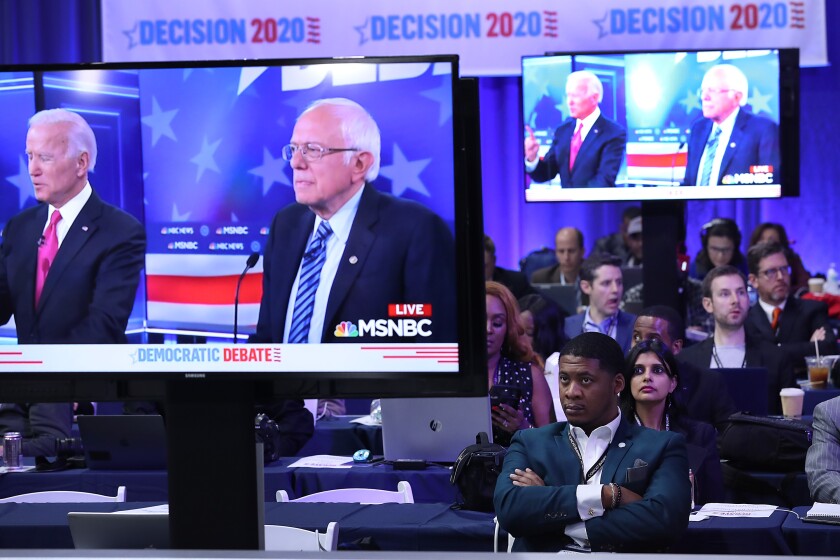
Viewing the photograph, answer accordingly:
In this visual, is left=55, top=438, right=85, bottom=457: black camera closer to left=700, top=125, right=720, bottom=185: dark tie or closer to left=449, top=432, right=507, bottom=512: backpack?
left=449, top=432, right=507, bottom=512: backpack

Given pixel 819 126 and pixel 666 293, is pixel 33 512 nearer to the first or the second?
pixel 666 293

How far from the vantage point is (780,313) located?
6.99 meters

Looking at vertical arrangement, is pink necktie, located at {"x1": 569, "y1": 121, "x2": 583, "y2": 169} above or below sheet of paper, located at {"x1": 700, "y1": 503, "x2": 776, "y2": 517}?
above

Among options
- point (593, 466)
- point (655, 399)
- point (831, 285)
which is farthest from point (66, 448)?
point (831, 285)

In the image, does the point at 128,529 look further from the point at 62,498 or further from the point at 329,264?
the point at 62,498

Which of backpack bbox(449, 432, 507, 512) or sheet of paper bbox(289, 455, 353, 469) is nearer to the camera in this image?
backpack bbox(449, 432, 507, 512)

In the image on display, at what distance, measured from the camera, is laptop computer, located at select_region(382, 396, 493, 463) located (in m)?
4.57

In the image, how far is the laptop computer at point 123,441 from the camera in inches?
188

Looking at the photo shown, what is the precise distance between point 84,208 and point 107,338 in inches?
7.9

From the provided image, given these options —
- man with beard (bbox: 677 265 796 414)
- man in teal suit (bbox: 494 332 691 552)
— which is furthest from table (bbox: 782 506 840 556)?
man with beard (bbox: 677 265 796 414)

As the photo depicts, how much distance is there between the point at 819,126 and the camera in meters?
9.89

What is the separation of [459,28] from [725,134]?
7.62 ft

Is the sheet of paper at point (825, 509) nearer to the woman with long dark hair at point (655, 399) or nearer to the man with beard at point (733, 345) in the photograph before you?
the woman with long dark hair at point (655, 399)

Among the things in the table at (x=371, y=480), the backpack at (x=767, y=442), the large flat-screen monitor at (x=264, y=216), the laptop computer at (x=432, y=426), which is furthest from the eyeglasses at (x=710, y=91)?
the large flat-screen monitor at (x=264, y=216)
